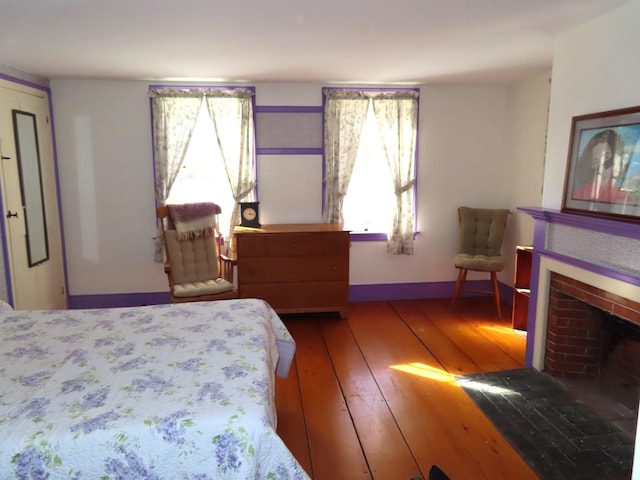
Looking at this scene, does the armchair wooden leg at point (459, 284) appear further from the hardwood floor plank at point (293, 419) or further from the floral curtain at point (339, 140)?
the hardwood floor plank at point (293, 419)

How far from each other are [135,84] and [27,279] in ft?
6.71

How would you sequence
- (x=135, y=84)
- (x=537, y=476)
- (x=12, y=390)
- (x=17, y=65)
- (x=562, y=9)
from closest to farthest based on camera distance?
(x=12, y=390) < (x=537, y=476) < (x=562, y=9) < (x=17, y=65) < (x=135, y=84)

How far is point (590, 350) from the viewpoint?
323 cm

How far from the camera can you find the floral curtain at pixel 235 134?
460 cm

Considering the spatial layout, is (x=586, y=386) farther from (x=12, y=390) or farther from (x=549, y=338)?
(x=12, y=390)

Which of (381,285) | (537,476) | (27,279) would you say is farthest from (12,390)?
(381,285)

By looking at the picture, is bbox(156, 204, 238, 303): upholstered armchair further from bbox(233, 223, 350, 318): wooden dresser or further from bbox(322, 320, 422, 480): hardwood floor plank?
bbox(322, 320, 422, 480): hardwood floor plank

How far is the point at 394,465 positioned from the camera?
2410 millimetres

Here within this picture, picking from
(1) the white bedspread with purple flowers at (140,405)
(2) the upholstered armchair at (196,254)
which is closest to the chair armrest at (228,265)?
(2) the upholstered armchair at (196,254)

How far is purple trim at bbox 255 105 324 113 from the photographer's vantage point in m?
4.69

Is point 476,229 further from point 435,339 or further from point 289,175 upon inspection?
point 289,175

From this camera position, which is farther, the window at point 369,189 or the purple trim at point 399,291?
the purple trim at point 399,291

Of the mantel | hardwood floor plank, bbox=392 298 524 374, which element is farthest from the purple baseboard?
the mantel

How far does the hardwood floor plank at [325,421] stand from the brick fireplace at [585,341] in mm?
1546
